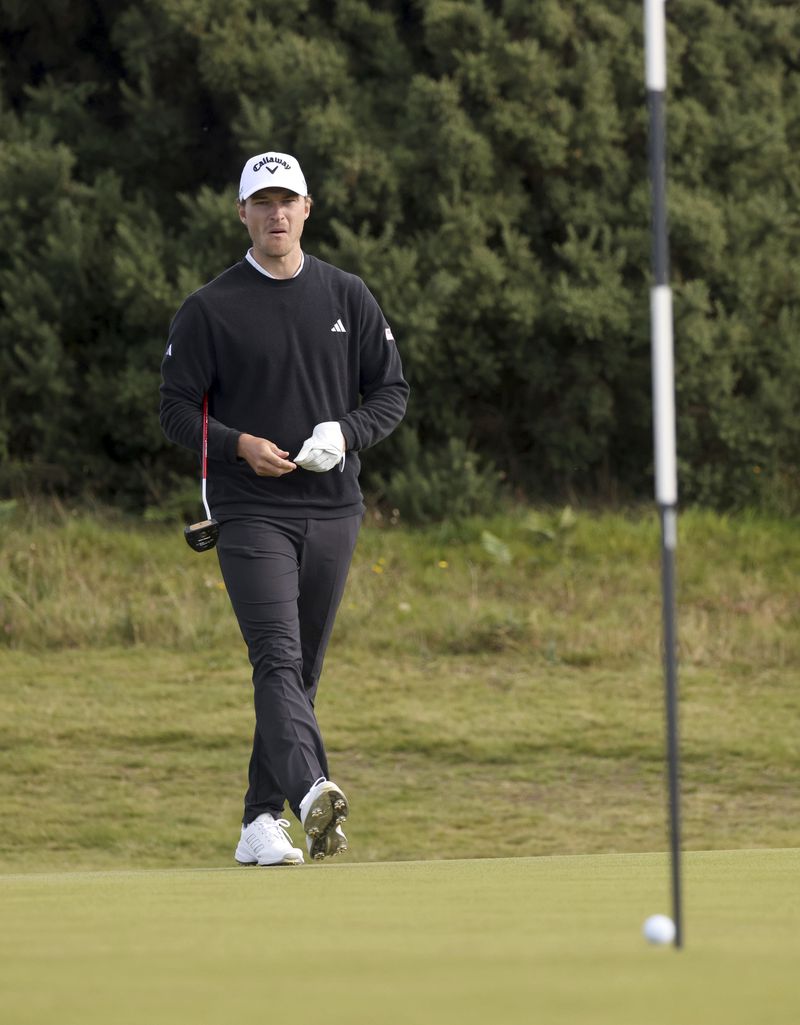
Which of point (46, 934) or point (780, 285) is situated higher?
point (780, 285)

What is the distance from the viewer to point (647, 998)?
2479 mm

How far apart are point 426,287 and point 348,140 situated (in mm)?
1430

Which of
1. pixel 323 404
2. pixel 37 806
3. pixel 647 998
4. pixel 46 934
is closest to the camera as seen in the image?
pixel 647 998

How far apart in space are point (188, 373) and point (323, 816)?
1.49 m

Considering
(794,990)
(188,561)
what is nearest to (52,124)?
(188,561)

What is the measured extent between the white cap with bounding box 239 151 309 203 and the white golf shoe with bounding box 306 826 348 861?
2030 mm

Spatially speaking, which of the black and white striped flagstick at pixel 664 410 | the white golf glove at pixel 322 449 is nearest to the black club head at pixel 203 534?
the white golf glove at pixel 322 449

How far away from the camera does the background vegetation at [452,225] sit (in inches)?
618

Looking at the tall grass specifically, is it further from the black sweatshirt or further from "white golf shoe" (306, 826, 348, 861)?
"white golf shoe" (306, 826, 348, 861)

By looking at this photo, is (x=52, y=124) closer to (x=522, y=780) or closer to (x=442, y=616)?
(x=442, y=616)

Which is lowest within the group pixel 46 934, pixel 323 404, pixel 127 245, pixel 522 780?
pixel 522 780

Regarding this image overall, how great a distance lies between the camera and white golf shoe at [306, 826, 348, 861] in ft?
17.7

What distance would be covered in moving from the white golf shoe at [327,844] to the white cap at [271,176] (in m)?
2.03

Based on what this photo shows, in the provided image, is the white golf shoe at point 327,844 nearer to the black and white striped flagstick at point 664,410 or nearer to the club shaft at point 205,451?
the club shaft at point 205,451
